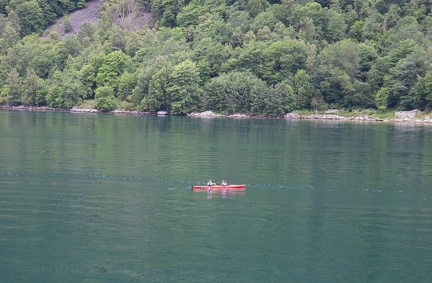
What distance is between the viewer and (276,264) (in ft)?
136

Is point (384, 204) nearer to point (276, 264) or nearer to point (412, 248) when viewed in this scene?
point (412, 248)

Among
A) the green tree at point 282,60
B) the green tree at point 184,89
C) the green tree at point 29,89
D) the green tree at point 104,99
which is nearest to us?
the green tree at point 184,89

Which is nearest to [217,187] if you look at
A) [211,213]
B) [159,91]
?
[211,213]

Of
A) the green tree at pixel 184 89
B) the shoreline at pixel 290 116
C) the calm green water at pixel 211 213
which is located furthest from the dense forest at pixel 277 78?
the calm green water at pixel 211 213


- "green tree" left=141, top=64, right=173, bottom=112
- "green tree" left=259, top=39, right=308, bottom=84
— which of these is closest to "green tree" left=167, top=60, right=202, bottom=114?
"green tree" left=141, top=64, right=173, bottom=112

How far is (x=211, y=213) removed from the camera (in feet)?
174

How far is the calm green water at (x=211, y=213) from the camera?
133 ft

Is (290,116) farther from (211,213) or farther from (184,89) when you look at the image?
(211,213)

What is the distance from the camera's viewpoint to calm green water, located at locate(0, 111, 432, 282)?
40.5m

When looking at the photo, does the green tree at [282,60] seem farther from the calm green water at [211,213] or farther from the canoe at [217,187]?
the canoe at [217,187]

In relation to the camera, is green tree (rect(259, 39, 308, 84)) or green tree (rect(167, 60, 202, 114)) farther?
green tree (rect(259, 39, 308, 84))

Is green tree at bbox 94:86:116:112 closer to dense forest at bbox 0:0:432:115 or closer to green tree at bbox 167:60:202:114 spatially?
dense forest at bbox 0:0:432:115

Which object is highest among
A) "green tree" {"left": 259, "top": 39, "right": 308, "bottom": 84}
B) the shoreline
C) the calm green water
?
"green tree" {"left": 259, "top": 39, "right": 308, "bottom": 84}

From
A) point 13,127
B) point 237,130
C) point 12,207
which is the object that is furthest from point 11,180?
point 237,130
